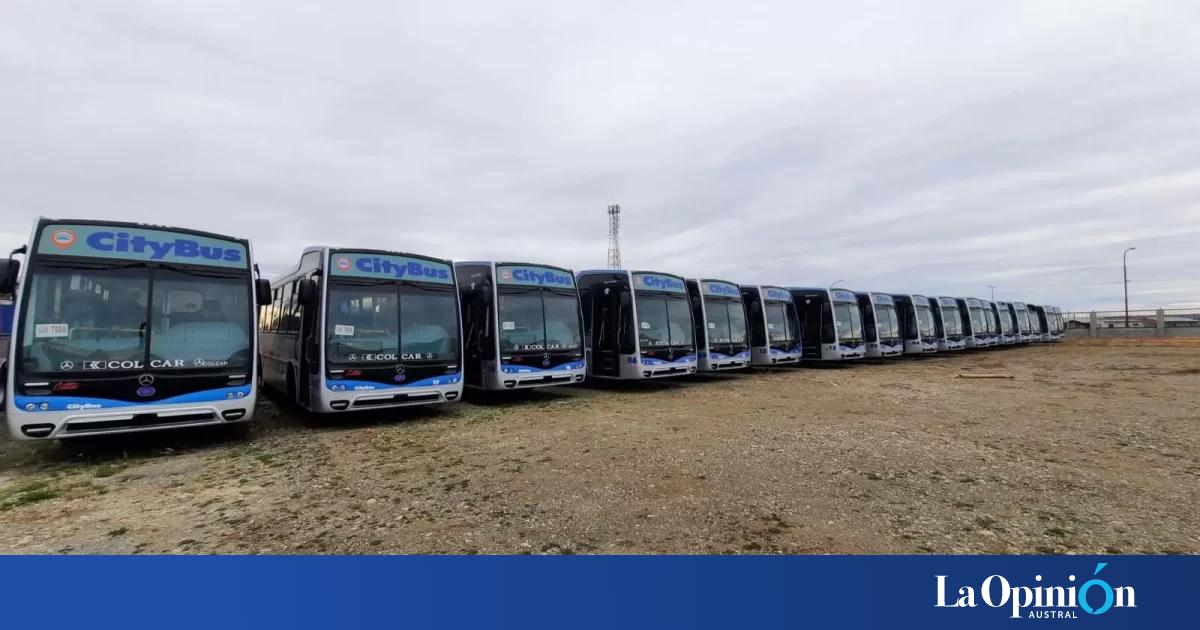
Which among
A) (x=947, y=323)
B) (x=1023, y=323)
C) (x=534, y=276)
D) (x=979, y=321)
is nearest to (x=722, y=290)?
(x=534, y=276)

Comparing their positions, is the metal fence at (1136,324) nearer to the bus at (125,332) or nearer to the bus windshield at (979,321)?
the bus windshield at (979,321)

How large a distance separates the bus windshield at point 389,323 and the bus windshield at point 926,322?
77.2 feet

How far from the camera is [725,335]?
1548cm

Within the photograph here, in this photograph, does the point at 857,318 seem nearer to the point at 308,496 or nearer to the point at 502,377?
A: the point at 502,377

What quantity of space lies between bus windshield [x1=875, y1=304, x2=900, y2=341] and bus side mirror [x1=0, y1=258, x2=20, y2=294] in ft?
79.7

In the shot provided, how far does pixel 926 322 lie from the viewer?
2633 centimetres

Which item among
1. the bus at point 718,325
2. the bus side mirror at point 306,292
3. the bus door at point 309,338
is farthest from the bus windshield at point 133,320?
the bus at point 718,325

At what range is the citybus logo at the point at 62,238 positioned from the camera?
6605mm

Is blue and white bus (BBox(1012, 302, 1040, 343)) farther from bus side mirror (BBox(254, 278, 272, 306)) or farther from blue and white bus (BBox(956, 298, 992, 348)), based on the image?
bus side mirror (BBox(254, 278, 272, 306))

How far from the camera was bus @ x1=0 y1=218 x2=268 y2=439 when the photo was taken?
6.22 m

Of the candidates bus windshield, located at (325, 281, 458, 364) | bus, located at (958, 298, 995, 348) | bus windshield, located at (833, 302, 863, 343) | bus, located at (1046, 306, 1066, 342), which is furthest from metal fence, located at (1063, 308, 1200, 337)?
bus windshield, located at (325, 281, 458, 364)

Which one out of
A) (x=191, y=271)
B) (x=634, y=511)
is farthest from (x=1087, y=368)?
(x=191, y=271)

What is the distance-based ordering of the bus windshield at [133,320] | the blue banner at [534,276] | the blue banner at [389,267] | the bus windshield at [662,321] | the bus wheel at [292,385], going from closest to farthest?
the bus windshield at [133,320]
the blue banner at [389,267]
the bus wheel at [292,385]
the blue banner at [534,276]
the bus windshield at [662,321]

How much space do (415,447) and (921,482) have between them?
→ 6.02m
